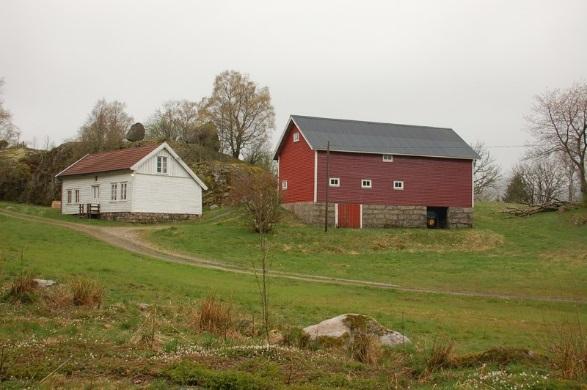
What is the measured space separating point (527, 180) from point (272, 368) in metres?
84.5

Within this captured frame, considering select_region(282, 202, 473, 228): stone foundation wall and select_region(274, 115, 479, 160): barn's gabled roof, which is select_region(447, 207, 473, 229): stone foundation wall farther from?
select_region(274, 115, 479, 160): barn's gabled roof

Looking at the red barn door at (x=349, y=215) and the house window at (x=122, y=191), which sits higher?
the house window at (x=122, y=191)

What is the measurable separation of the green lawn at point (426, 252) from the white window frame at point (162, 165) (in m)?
4.61

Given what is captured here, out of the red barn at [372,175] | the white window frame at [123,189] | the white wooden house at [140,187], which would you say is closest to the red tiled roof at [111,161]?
the white wooden house at [140,187]

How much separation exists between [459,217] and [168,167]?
21958 mm

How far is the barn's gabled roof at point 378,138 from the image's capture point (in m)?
42.3

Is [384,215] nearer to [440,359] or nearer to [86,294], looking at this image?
[86,294]

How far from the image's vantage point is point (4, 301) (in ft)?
38.8

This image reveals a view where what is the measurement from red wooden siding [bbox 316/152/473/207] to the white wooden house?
390 inches

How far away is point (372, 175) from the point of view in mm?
42531

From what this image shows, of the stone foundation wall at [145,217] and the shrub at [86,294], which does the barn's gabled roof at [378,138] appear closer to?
the stone foundation wall at [145,217]

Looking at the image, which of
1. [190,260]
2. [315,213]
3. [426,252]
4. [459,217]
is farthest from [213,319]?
[459,217]

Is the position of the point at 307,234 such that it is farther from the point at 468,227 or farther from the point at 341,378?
the point at 341,378

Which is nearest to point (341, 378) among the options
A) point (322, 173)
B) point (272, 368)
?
point (272, 368)
